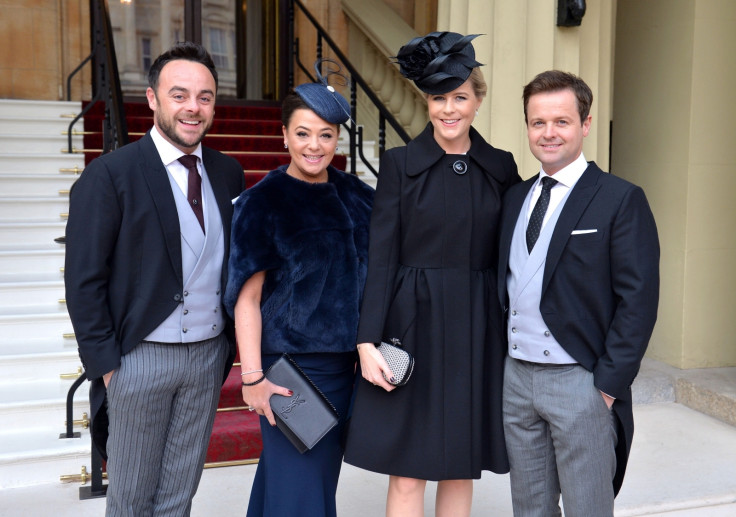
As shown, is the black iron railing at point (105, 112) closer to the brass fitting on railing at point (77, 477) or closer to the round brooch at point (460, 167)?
the brass fitting on railing at point (77, 477)

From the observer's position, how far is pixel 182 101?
2.39 meters

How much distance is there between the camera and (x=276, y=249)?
2.39m

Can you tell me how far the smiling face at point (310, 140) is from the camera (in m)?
2.39

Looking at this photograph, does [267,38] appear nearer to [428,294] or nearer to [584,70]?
[584,70]

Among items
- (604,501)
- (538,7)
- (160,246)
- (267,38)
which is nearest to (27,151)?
(267,38)

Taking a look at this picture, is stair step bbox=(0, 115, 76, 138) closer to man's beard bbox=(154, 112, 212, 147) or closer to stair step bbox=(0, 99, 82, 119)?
stair step bbox=(0, 99, 82, 119)

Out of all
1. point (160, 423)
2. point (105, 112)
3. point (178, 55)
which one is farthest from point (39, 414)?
point (178, 55)

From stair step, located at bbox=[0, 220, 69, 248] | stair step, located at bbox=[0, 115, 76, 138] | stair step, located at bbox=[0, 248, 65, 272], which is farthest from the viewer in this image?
stair step, located at bbox=[0, 115, 76, 138]

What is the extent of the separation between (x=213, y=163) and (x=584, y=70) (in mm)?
3017

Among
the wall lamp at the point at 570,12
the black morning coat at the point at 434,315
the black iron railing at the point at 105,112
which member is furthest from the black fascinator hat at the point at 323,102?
the wall lamp at the point at 570,12

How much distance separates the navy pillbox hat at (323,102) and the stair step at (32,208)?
154 inches

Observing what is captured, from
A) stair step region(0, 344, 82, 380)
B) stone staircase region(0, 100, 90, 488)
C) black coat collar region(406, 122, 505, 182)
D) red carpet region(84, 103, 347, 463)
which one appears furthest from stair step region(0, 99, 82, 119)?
black coat collar region(406, 122, 505, 182)

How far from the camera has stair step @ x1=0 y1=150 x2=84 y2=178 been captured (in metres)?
6.12

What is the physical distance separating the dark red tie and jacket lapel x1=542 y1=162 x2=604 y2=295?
3.49 ft
